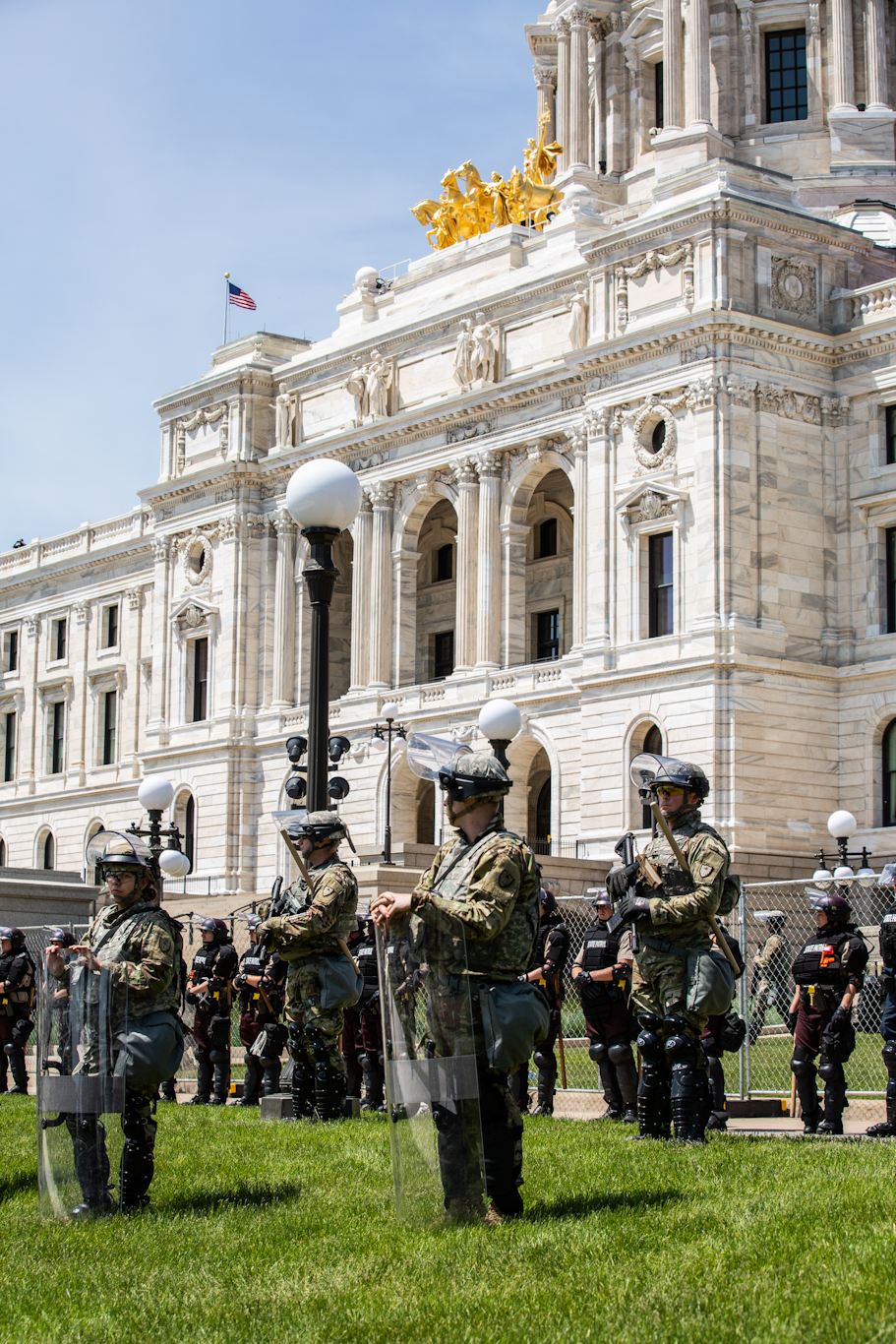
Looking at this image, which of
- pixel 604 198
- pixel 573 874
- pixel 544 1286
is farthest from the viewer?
pixel 604 198

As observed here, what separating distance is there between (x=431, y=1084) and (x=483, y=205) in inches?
1848

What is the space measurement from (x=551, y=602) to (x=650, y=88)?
22.4 metres

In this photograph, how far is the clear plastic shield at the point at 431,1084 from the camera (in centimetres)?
833

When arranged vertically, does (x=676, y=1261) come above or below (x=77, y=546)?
below

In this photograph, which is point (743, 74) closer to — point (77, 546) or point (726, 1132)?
point (77, 546)

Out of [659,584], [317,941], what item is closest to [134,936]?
[317,941]

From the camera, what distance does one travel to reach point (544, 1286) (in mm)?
7258

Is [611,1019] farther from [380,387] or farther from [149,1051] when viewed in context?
[380,387]

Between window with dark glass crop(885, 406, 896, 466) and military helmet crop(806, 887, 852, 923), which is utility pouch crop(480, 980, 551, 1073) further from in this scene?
window with dark glass crop(885, 406, 896, 466)

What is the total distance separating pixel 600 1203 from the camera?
9219mm

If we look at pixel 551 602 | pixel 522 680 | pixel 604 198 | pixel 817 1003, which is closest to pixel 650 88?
pixel 604 198

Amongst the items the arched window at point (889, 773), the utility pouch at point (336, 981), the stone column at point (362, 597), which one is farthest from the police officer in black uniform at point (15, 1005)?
the stone column at point (362, 597)

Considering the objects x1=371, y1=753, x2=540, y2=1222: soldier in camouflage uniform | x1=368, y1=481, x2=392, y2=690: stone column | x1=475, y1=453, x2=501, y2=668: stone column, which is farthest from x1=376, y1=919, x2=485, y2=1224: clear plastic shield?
x1=368, y1=481, x2=392, y2=690: stone column

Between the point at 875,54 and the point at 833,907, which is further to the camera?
the point at 875,54
